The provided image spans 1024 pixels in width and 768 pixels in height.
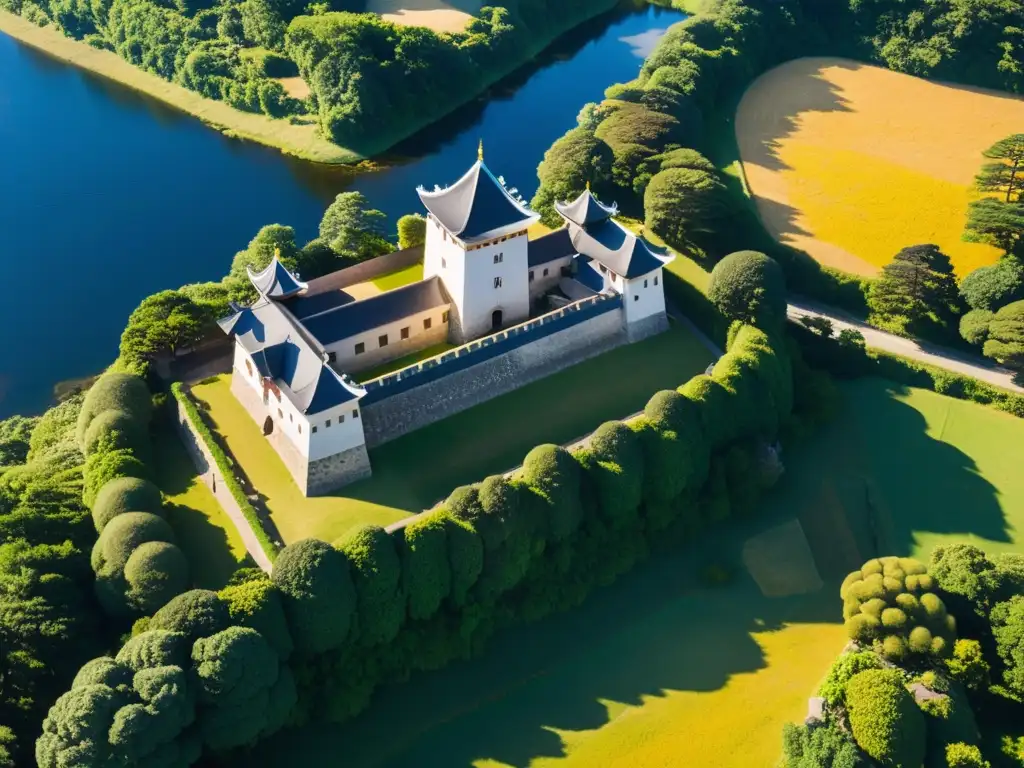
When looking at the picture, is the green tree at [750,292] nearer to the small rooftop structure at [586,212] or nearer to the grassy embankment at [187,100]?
the small rooftop structure at [586,212]

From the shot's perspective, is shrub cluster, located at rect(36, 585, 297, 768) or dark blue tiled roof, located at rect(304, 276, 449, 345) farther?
dark blue tiled roof, located at rect(304, 276, 449, 345)

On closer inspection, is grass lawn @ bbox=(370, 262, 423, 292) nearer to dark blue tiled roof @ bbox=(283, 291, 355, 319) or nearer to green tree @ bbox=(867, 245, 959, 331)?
dark blue tiled roof @ bbox=(283, 291, 355, 319)

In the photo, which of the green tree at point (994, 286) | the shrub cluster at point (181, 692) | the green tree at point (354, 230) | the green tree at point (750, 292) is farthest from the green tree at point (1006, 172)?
the shrub cluster at point (181, 692)

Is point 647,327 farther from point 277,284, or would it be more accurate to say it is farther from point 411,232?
point 277,284

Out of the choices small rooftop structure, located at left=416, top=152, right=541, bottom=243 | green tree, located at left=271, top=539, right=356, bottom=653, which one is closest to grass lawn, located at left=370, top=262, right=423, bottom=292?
small rooftop structure, located at left=416, top=152, right=541, bottom=243

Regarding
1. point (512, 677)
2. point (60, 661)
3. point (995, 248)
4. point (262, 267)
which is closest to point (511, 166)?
point (262, 267)

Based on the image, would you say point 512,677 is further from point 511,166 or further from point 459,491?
point 511,166

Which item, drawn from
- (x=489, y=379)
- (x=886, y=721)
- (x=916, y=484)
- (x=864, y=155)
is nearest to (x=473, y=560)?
(x=489, y=379)
